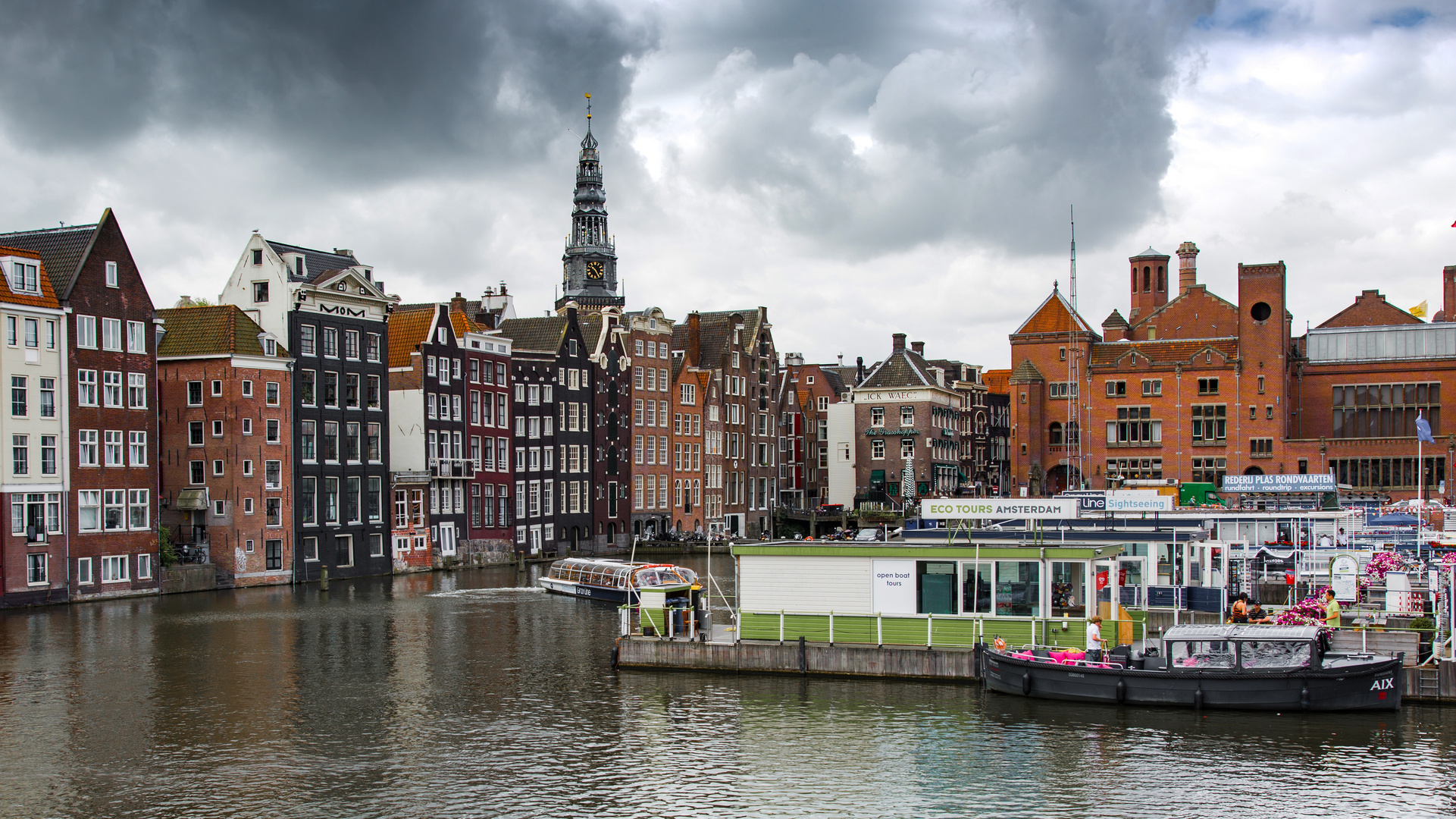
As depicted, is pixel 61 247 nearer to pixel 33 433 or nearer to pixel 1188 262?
pixel 33 433

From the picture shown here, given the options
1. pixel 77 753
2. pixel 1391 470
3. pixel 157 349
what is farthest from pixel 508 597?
pixel 1391 470

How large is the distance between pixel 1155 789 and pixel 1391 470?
108109mm

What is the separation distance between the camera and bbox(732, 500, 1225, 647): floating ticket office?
42031 millimetres

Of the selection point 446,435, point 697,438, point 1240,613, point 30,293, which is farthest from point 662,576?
point 697,438

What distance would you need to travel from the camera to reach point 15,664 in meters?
50.1

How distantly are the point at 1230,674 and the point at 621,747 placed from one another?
653 inches

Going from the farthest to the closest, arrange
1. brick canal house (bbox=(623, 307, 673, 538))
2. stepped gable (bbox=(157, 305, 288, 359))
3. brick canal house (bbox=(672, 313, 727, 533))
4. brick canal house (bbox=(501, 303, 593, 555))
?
brick canal house (bbox=(672, 313, 727, 533)) < brick canal house (bbox=(623, 307, 673, 538)) < brick canal house (bbox=(501, 303, 593, 555)) < stepped gable (bbox=(157, 305, 288, 359))

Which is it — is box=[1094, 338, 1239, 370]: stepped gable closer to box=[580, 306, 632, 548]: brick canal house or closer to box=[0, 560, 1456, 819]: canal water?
box=[580, 306, 632, 548]: brick canal house

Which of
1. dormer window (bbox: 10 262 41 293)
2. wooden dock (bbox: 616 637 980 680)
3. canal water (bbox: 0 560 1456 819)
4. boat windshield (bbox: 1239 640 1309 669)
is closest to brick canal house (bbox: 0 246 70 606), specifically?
dormer window (bbox: 10 262 41 293)

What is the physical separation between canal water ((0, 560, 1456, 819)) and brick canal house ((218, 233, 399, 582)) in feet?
114

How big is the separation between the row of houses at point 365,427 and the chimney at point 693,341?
0.23m

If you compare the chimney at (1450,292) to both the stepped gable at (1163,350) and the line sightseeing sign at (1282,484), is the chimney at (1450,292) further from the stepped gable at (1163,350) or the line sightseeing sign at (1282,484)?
the line sightseeing sign at (1282,484)

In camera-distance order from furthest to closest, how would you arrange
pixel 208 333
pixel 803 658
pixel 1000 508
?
1. pixel 208 333
2. pixel 1000 508
3. pixel 803 658

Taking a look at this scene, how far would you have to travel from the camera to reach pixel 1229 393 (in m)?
131
